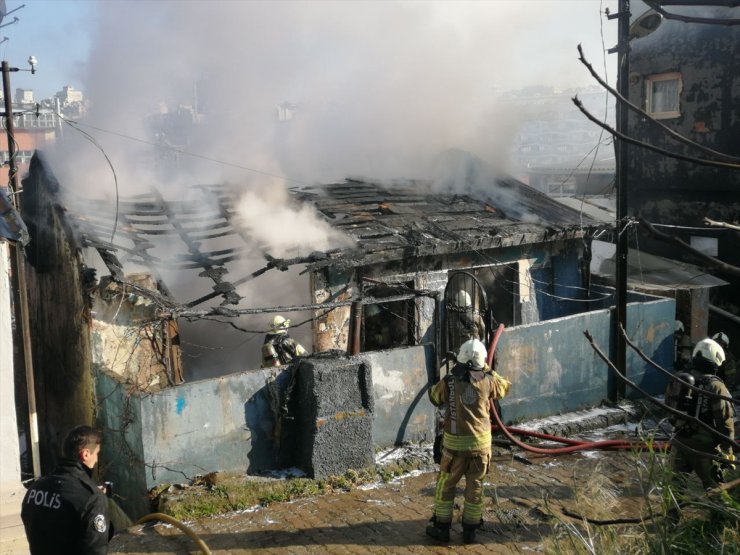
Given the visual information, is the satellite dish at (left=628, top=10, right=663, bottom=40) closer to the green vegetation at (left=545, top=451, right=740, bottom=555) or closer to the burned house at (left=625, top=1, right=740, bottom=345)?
the green vegetation at (left=545, top=451, right=740, bottom=555)

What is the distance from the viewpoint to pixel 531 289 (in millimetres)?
13984

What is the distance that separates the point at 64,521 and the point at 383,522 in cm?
401

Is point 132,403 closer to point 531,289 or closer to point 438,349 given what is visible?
point 438,349

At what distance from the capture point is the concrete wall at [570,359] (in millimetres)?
10312

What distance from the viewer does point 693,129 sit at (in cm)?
1634

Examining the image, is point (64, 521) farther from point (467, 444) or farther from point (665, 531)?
point (467, 444)

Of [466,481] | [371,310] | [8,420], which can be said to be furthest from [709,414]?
[371,310]

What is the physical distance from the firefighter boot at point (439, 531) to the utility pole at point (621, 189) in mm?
3941

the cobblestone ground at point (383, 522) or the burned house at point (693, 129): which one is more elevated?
the burned house at point (693, 129)

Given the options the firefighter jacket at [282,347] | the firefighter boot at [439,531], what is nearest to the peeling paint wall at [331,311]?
the firefighter jacket at [282,347]

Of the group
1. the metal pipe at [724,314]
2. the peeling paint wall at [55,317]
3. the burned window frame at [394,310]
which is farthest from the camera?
the metal pipe at [724,314]

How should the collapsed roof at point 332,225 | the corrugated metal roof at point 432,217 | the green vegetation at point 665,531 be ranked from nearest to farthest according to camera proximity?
the green vegetation at point 665,531
the collapsed roof at point 332,225
the corrugated metal roof at point 432,217

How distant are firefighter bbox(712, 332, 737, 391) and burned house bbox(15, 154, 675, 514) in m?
0.76

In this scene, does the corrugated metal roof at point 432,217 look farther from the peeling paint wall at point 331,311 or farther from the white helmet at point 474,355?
the white helmet at point 474,355
